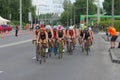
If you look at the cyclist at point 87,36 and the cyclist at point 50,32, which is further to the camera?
the cyclist at point 87,36

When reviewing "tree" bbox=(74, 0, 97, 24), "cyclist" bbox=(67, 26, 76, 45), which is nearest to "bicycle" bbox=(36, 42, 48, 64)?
"cyclist" bbox=(67, 26, 76, 45)

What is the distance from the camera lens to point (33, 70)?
15.5 meters

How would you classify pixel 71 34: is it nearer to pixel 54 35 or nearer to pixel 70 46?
pixel 70 46

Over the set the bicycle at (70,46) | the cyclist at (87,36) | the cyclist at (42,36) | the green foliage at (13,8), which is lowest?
the bicycle at (70,46)

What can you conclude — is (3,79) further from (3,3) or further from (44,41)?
(3,3)

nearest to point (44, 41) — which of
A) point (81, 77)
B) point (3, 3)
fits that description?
point (81, 77)

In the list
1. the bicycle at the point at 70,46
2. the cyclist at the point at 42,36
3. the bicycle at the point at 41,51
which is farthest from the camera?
the bicycle at the point at 70,46

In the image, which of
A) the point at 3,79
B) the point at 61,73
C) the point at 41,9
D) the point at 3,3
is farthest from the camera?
the point at 41,9

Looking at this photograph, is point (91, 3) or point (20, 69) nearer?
point (20, 69)

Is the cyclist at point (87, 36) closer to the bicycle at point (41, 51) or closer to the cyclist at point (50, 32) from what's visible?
the cyclist at point (50, 32)

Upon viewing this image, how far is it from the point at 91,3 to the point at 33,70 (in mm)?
155751

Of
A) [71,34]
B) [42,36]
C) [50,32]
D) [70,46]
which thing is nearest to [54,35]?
[50,32]

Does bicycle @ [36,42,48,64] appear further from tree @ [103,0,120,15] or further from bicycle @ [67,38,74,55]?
tree @ [103,0,120,15]

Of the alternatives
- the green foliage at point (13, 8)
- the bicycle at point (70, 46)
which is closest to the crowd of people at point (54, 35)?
the bicycle at point (70, 46)
